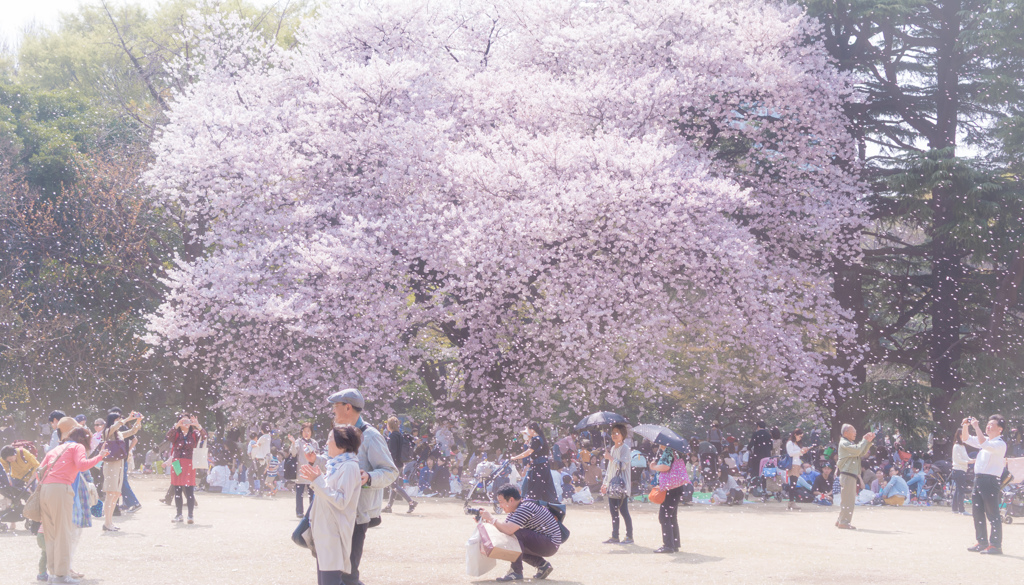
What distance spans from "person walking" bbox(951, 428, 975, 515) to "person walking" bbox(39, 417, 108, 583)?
13.6 metres

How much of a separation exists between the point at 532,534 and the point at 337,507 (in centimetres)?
415

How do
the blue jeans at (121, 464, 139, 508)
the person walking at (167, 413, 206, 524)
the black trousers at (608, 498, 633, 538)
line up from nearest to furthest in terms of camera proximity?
the black trousers at (608, 498, 633, 538)
the person walking at (167, 413, 206, 524)
the blue jeans at (121, 464, 139, 508)

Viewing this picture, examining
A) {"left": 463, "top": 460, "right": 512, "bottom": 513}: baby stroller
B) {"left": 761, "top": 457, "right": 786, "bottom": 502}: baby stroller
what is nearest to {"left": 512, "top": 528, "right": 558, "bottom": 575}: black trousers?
{"left": 463, "top": 460, "right": 512, "bottom": 513}: baby stroller

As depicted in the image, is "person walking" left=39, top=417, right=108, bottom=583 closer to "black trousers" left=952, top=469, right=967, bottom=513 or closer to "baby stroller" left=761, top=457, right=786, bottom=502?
"black trousers" left=952, top=469, right=967, bottom=513

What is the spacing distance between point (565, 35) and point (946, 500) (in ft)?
49.6

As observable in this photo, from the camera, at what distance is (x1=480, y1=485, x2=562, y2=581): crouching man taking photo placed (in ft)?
33.9

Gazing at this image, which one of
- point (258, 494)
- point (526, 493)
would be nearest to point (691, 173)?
point (526, 493)

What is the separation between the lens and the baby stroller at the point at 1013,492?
685 inches

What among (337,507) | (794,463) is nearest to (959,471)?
(794,463)

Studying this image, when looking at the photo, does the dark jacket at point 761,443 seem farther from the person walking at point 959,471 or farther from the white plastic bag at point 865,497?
the person walking at point 959,471

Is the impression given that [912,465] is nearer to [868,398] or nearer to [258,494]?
[868,398]

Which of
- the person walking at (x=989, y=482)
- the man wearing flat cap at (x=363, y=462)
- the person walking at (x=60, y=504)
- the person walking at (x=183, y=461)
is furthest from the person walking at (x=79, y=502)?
the person walking at (x=989, y=482)

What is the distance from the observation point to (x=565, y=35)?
2628 cm

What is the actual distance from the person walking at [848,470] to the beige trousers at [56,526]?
463 inches
